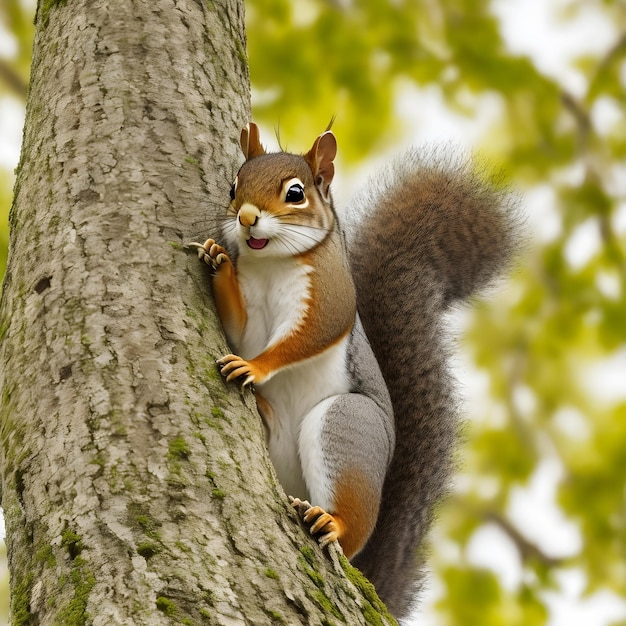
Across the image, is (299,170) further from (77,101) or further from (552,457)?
(552,457)

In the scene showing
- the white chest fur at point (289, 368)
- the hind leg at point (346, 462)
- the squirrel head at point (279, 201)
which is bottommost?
the hind leg at point (346, 462)

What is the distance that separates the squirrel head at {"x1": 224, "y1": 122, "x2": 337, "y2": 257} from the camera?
79.0 inches

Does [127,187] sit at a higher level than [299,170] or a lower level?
lower

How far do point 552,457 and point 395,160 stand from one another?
3.20m

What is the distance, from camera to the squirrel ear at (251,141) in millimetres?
2195

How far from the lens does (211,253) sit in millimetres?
1935

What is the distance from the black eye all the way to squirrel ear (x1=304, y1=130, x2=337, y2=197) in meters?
0.13

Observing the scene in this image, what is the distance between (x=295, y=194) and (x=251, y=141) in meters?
0.21

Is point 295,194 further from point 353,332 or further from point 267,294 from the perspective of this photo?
point 353,332

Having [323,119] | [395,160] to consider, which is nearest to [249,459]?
[395,160]

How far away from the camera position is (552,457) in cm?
555

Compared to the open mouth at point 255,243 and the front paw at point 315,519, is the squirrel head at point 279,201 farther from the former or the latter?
the front paw at point 315,519

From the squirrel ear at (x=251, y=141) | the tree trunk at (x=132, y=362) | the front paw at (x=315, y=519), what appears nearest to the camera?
the tree trunk at (x=132, y=362)

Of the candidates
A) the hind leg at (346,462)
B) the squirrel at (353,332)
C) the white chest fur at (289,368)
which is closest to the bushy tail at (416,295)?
the squirrel at (353,332)
